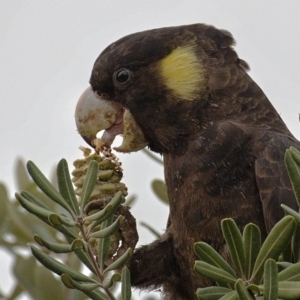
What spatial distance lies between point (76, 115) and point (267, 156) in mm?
Answer: 726

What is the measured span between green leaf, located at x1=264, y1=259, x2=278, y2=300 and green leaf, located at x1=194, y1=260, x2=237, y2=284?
119 mm

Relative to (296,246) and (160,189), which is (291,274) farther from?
(160,189)

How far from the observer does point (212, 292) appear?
1109mm

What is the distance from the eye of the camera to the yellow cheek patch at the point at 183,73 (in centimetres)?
228

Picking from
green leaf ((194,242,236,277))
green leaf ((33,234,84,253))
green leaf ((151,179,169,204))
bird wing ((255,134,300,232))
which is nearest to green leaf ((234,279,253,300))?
green leaf ((194,242,236,277))

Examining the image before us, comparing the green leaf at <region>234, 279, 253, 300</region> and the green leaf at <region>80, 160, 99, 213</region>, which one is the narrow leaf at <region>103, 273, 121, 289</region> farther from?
the green leaf at <region>234, 279, 253, 300</region>

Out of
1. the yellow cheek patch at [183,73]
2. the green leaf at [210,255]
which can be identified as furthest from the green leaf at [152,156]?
the green leaf at [210,255]

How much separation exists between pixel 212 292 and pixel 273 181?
94 cm

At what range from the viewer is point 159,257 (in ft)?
7.62

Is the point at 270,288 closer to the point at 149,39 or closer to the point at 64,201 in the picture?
the point at 64,201

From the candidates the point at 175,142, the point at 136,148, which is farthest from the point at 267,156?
the point at 136,148

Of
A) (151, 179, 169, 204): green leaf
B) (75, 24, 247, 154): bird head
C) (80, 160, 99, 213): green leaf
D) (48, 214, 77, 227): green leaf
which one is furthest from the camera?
(151, 179, 169, 204): green leaf

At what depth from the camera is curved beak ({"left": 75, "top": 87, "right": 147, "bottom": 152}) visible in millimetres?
2299

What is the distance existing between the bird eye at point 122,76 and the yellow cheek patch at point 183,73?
13cm
